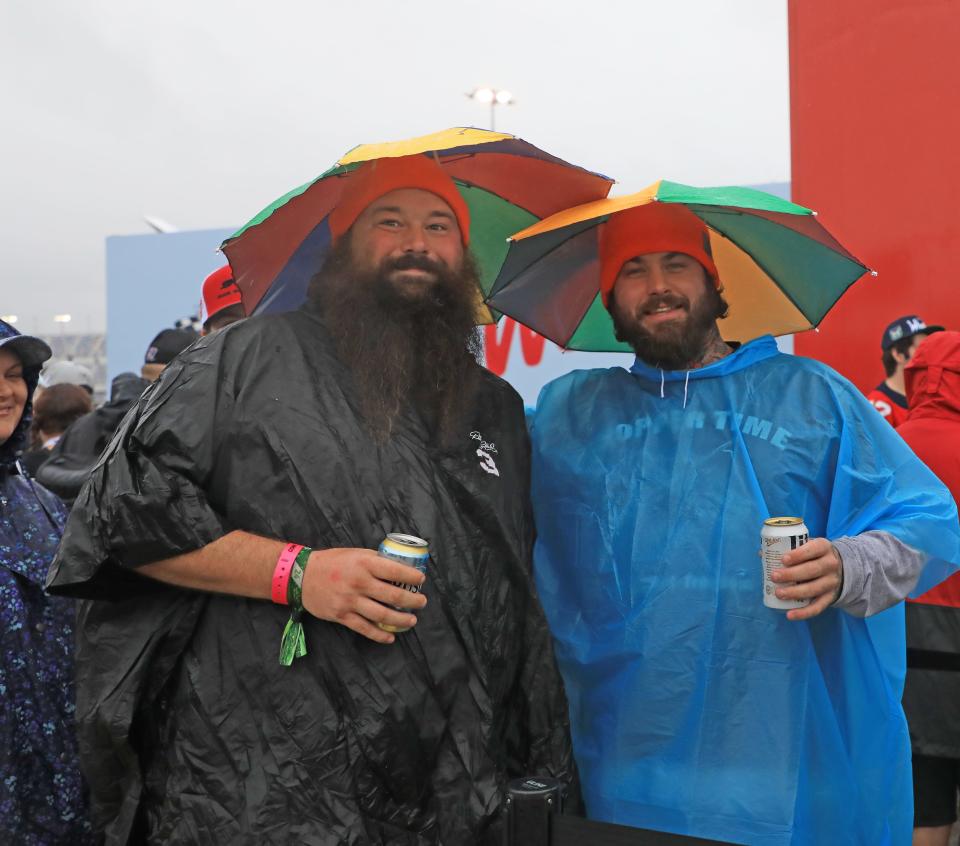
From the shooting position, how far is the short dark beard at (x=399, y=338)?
Result: 1.94 m

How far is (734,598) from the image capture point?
214 centimetres

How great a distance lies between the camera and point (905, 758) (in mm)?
2143

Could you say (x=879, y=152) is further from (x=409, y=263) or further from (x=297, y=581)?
(x=297, y=581)

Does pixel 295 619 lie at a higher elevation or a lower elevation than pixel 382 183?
lower

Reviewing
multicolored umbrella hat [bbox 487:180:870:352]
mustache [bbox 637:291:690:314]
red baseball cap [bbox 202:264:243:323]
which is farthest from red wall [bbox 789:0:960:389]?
red baseball cap [bbox 202:264:243:323]

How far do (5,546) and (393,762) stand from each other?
107 cm

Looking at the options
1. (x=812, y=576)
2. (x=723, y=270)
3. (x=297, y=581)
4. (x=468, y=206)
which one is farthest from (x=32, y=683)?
(x=723, y=270)

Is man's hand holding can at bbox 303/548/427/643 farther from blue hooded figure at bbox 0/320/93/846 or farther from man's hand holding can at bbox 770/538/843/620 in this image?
blue hooded figure at bbox 0/320/93/846

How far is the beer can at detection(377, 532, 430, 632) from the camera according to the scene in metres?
1.63

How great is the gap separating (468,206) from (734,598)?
123cm

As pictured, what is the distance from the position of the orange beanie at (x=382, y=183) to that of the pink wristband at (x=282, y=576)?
891 millimetres

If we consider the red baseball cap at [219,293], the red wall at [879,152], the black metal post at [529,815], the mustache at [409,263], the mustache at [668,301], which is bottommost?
the black metal post at [529,815]

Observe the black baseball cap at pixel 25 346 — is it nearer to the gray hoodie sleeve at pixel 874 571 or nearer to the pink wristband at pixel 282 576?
the pink wristband at pixel 282 576

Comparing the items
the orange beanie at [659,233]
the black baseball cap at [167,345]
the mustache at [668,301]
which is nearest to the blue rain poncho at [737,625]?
the mustache at [668,301]
